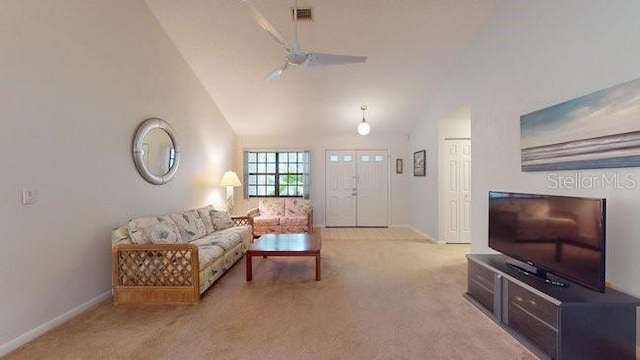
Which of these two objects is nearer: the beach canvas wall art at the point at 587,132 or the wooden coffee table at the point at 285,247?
the beach canvas wall art at the point at 587,132

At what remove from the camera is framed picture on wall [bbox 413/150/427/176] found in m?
6.38

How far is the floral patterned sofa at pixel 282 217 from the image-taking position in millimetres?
6230

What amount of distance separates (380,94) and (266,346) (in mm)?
4763

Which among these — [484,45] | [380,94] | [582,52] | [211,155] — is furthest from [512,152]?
[211,155]

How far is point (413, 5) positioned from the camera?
3.87 m

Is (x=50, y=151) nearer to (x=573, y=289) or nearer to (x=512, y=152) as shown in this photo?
(x=573, y=289)

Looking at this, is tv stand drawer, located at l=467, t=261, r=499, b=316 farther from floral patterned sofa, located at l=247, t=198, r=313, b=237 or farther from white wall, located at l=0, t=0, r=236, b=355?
white wall, located at l=0, t=0, r=236, b=355

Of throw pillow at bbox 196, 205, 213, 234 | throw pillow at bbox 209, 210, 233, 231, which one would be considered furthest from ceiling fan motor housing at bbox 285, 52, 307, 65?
throw pillow at bbox 209, 210, 233, 231

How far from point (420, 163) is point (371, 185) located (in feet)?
5.04

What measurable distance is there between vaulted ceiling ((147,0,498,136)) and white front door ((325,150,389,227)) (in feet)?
3.98

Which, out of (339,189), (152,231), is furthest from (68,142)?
(339,189)

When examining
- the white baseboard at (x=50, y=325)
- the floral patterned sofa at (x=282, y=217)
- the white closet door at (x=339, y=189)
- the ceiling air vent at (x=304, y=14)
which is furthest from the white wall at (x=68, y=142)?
the white closet door at (x=339, y=189)

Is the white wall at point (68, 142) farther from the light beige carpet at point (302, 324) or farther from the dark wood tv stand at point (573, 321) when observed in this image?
the dark wood tv stand at point (573, 321)

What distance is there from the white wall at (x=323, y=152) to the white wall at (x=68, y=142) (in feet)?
11.3
